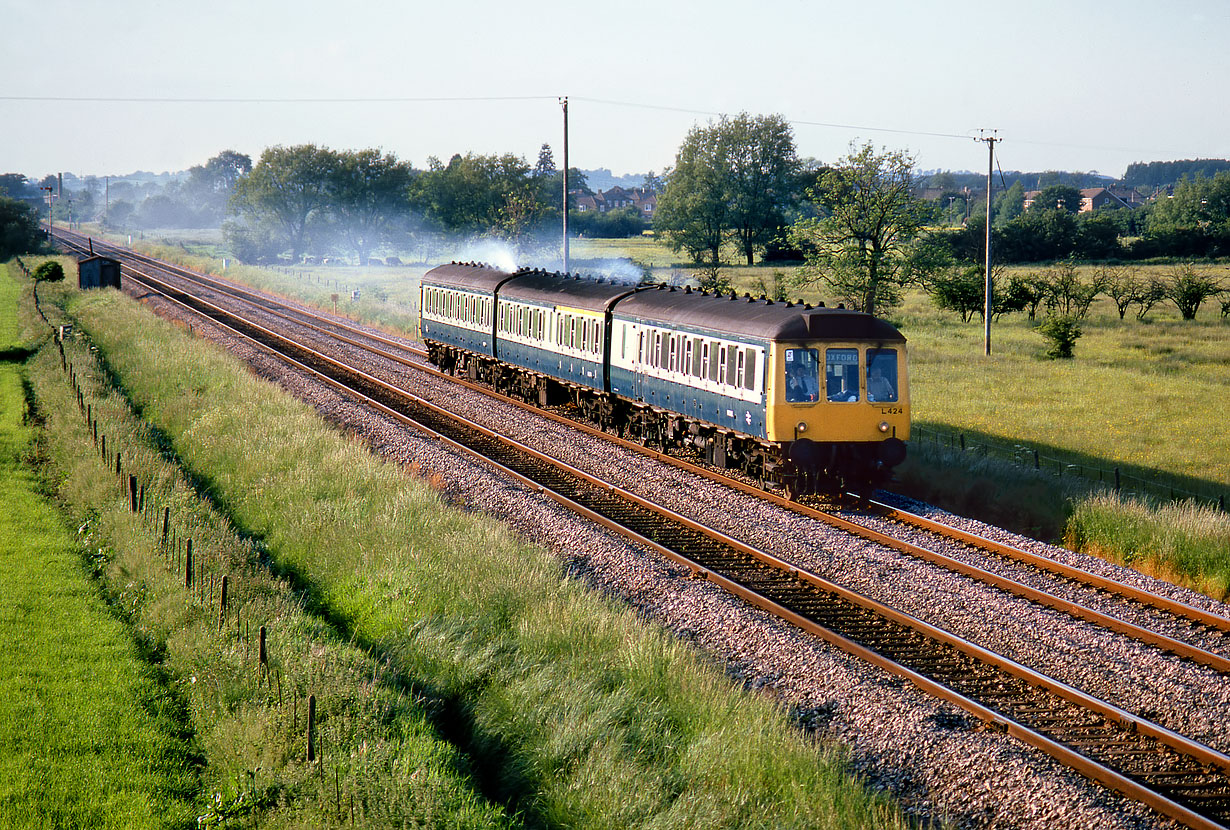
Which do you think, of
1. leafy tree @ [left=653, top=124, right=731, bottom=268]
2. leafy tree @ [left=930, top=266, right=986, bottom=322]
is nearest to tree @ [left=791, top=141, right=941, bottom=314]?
leafy tree @ [left=930, top=266, right=986, bottom=322]

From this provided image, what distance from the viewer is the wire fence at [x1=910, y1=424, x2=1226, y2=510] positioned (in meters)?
18.6

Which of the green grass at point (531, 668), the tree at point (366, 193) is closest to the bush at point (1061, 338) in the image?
the green grass at point (531, 668)

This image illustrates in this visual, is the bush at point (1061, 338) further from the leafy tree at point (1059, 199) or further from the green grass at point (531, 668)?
the leafy tree at point (1059, 199)

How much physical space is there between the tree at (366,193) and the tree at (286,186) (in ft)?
3.52

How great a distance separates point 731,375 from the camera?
59.5 feet

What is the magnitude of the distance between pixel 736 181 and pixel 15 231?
55.9 meters

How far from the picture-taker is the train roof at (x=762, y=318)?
16.8m

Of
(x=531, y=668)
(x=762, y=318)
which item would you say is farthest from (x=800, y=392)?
(x=531, y=668)

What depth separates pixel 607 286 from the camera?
24688 millimetres

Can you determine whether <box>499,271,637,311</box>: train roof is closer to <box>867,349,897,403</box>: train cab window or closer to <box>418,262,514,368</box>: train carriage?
<box>418,262,514,368</box>: train carriage

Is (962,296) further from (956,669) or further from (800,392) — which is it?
(956,669)

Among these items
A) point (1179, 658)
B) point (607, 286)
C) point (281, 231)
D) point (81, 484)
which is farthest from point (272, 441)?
point (281, 231)

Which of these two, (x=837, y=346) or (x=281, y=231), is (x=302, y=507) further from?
(x=281, y=231)

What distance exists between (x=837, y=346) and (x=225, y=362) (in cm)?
2072
